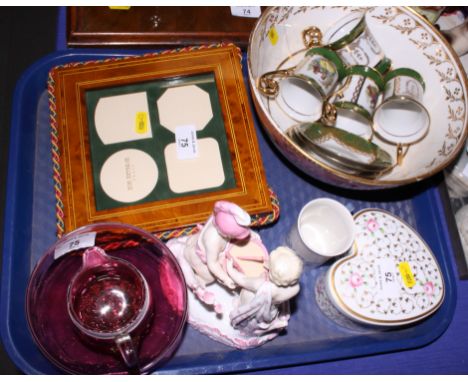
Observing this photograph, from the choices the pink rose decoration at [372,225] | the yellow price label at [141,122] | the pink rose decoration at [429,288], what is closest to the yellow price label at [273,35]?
the yellow price label at [141,122]

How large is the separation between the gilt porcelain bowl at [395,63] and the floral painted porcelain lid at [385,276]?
3.8 inches

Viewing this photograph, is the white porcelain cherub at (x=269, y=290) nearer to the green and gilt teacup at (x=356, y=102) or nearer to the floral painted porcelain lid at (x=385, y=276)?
the floral painted porcelain lid at (x=385, y=276)

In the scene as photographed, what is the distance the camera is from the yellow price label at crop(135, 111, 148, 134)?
82cm

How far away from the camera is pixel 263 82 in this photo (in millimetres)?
811

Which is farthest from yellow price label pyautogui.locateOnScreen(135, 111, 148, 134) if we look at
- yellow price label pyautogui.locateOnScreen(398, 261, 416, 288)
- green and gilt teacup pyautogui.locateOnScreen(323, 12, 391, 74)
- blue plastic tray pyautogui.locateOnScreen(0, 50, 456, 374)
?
yellow price label pyautogui.locateOnScreen(398, 261, 416, 288)

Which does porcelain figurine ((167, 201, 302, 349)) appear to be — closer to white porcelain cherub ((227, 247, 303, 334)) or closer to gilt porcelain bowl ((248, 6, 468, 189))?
white porcelain cherub ((227, 247, 303, 334))

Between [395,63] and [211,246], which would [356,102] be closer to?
[395,63]

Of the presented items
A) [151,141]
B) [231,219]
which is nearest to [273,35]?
[151,141]

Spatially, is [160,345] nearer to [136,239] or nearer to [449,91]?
[136,239]

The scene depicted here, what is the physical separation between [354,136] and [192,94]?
1.00 feet

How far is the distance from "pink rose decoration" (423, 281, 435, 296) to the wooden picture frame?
0.30 meters

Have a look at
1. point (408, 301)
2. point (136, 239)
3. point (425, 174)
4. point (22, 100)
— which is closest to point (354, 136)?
point (425, 174)

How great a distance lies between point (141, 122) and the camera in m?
0.83

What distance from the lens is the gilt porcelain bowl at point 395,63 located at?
772 millimetres
